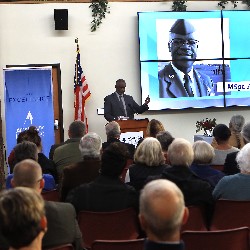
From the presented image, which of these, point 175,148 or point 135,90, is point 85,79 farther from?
point 175,148

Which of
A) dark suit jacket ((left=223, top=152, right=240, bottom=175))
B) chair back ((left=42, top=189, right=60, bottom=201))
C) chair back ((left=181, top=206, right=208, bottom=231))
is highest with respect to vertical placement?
dark suit jacket ((left=223, top=152, right=240, bottom=175))

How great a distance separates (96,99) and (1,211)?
8.63 m

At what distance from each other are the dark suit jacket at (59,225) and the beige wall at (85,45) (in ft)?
24.2

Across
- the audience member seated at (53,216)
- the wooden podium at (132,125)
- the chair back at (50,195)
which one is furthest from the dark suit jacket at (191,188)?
the wooden podium at (132,125)

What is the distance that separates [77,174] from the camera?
201 inches

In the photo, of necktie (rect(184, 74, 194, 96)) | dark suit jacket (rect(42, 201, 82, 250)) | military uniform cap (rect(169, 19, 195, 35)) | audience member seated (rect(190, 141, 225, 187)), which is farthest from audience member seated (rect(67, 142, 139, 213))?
military uniform cap (rect(169, 19, 195, 35))

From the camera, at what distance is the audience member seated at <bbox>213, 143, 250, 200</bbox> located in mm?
4414

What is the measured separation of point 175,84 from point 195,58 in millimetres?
628

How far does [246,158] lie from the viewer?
14.5 feet

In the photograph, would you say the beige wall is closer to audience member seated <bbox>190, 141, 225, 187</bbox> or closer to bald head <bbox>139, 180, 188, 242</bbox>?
audience member seated <bbox>190, 141, 225, 187</bbox>

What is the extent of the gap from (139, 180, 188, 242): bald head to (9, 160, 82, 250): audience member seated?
3.94ft

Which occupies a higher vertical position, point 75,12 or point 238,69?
point 75,12

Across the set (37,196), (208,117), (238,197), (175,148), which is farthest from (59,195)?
(208,117)

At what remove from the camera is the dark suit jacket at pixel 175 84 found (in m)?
10.8
